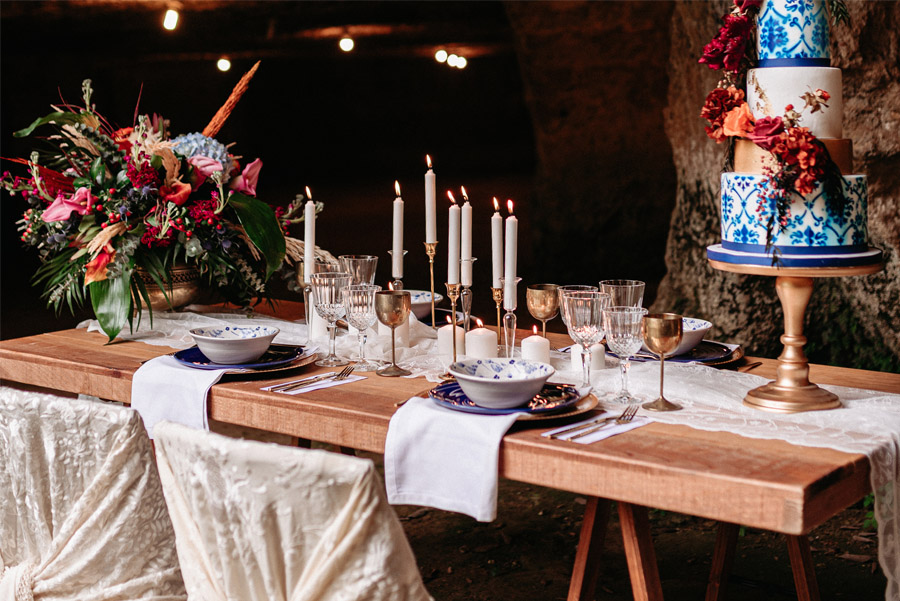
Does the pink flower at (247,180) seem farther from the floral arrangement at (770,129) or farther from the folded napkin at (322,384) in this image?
the floral arrangement at (770,129)

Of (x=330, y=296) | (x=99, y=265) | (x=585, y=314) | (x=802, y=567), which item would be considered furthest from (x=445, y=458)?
(x=99, y=265)

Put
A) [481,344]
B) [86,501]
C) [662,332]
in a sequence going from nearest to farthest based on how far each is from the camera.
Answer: [86,501], [662,332], [481,344]

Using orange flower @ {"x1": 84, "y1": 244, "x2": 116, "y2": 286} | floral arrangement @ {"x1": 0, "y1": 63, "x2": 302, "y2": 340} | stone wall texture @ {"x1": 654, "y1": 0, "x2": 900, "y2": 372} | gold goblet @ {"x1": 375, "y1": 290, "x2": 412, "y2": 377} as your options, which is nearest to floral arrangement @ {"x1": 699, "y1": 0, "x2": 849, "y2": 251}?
gold goblet @ {"x1": 375, "y1": 290, "x2": 412, "y2": 377}

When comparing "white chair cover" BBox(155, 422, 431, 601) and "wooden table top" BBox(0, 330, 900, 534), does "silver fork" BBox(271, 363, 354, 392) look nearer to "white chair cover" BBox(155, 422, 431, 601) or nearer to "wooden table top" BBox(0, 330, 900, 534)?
"wooden table top" BBox(0, 330, 900, 534)

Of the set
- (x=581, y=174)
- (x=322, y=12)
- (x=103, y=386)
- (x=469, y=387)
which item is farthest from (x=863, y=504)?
(x=322, y=12)

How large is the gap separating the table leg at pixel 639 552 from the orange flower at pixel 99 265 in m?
1.38

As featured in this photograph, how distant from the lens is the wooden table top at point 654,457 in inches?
53.1

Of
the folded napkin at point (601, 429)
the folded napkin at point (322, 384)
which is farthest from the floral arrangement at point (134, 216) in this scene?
the folded napkin at point (601, 429)

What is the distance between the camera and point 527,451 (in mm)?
1548

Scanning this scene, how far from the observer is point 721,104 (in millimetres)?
1771

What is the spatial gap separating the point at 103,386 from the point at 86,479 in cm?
60

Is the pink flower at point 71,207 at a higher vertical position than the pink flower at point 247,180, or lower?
lower

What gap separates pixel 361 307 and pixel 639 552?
76 cm

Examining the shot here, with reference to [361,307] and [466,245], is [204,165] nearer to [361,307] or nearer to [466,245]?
[361,307]
